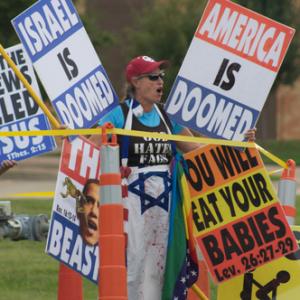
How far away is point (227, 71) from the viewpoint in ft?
29.6

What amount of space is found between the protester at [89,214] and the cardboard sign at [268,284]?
128 centimetres

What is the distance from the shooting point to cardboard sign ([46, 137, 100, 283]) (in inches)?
333

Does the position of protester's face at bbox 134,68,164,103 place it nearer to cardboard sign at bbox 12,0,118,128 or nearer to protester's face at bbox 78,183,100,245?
cardboard sign at bbox 12,0,118,128

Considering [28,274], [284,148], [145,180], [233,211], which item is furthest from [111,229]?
[284,148]

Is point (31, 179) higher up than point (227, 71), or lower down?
lower down

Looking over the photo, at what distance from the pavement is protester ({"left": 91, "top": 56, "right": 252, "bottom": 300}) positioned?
13.2 m

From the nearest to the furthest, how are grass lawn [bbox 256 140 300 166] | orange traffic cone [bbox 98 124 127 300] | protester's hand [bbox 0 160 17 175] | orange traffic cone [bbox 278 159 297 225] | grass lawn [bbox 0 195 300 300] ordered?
orange traffic cone [bbox 98 124 127 300] < orange traffic cone [bbox 278 159 297 225] < protester's hand [bbox 0 160 17 175] < grass lawn [bbox 0 195 300 300] < grass lawn [bbox 256 140 300 166]

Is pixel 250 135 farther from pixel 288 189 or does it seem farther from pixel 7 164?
pixel 7 164

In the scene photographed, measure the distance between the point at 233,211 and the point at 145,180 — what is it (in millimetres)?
776

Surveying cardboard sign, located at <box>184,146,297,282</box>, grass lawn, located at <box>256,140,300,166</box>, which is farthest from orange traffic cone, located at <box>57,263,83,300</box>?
grass lawn, located at <box>256,140,300,166</box>

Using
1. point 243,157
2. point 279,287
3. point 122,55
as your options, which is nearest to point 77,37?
point 243,157

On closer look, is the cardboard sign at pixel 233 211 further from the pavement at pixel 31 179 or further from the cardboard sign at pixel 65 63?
the pavement at pixel 31 179

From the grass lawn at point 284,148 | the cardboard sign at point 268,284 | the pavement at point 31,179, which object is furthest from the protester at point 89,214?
the grass lawn at point 284,148

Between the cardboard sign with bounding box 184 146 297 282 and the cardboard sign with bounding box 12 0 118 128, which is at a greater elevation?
the cardboard sign with bounding box 12 0 118 128
